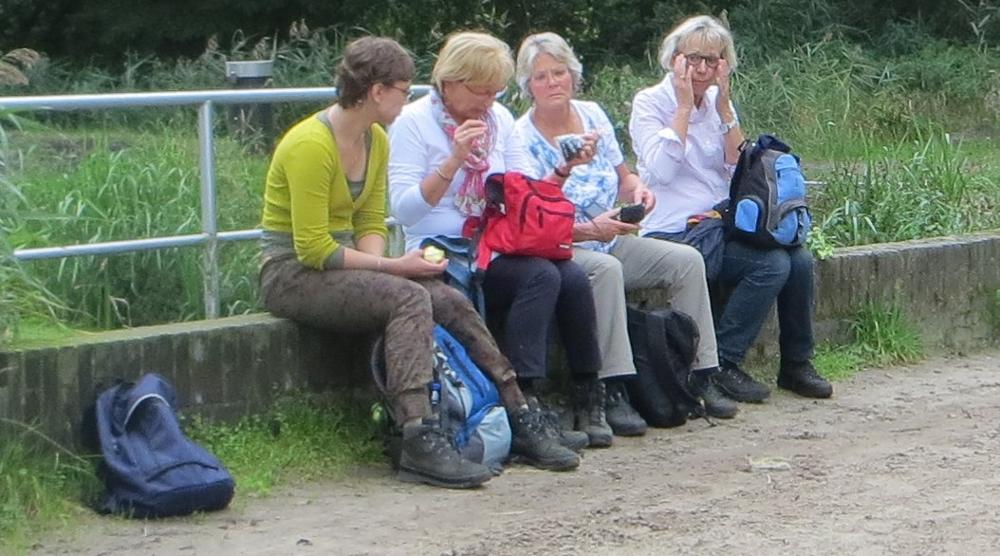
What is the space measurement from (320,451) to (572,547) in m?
1.23

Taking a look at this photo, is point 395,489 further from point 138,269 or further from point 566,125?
point 566,125

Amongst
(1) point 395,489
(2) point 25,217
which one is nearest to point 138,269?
(2) point 25,217

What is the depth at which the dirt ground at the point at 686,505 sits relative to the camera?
497 cm

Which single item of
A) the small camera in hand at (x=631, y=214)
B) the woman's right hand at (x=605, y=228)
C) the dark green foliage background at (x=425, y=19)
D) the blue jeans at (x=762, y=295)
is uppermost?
the dark green foliage background at (x=425, y=19)

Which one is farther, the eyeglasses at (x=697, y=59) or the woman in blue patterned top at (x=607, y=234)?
the eyeglasses at (x=697, y=59)

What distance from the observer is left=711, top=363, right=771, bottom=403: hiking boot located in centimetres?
698

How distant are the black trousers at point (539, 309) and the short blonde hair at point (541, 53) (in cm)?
76

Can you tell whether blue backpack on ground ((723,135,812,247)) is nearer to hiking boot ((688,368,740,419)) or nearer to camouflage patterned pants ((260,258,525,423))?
hiking boot ((688,368,740,419))

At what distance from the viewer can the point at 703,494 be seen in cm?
559

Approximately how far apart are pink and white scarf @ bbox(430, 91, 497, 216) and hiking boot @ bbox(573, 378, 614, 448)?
74 cm

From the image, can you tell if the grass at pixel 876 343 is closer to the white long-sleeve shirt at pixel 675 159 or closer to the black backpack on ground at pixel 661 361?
the white long-sleeve shirt at pixel 675 159

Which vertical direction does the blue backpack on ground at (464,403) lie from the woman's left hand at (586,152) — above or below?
below

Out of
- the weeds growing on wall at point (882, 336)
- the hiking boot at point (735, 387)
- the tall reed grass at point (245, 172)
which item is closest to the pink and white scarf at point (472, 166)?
the tall reed grass at point (245, 172)

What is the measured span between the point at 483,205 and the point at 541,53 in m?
0.64
